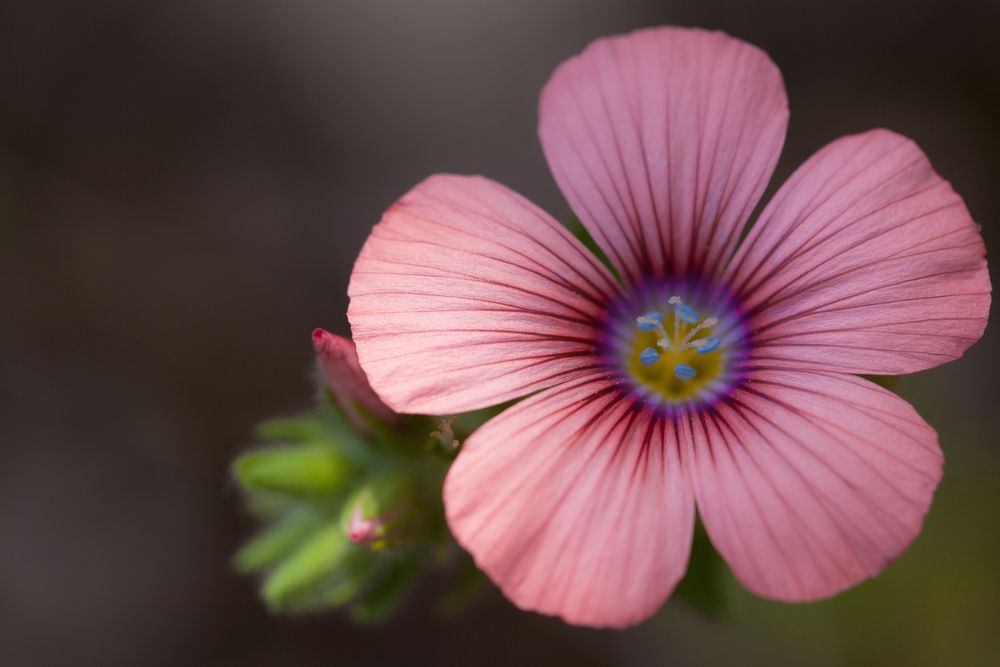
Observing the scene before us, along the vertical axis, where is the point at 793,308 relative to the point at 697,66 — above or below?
below

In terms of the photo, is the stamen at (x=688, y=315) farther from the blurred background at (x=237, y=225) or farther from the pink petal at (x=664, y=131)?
the blurred background at (x=237, y=225)

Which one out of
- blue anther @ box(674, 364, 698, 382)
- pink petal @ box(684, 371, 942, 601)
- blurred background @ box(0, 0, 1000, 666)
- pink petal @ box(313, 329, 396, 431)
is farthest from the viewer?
blurred background @ box(0, 0, 1000, 666)

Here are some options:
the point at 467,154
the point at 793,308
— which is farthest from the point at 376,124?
the point at 793,308

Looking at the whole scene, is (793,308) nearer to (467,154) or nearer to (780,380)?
(780,380)

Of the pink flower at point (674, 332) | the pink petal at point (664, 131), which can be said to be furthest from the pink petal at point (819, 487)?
the pink petal at point (664, 131)

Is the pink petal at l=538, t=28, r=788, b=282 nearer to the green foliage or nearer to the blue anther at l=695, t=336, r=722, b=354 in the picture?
the blue anther at l=695, t=336, r=722, b=354

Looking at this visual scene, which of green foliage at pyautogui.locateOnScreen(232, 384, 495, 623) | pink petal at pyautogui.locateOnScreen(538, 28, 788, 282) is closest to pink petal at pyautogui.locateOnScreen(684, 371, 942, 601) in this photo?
pink petal at pyautogui.locateOnScreen(538, 28, 788, 282)
